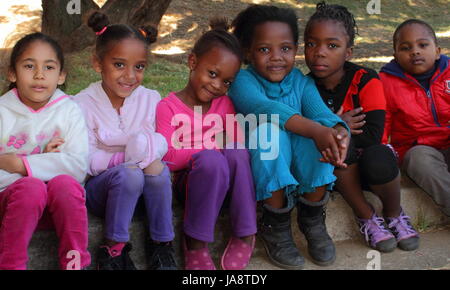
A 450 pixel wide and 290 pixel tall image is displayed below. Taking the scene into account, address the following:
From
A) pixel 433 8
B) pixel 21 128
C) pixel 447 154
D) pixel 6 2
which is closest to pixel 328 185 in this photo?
pixel 447 154

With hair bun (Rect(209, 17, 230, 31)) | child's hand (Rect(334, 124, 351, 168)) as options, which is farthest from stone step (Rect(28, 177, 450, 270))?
hair bun (Rect(209, 17, 230, 31))

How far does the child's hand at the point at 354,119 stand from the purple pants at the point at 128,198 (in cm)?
101

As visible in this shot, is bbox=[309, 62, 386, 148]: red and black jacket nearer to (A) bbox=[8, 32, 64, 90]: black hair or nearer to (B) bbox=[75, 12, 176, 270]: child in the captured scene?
(B) bbox=[75, 12, 176, 270]: child

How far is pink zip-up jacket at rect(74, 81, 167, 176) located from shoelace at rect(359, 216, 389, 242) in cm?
115

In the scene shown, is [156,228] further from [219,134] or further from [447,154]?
[447,154]

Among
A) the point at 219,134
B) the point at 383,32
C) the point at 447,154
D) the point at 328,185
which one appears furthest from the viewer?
the point at 383,32

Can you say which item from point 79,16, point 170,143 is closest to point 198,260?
point 170,143

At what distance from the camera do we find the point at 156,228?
2.40 m

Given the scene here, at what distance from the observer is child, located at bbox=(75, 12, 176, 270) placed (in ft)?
7.62

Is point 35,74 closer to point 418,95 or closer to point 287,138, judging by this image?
Result: point 287,138

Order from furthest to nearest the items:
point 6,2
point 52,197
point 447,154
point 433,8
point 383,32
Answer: point 433,8
point 383,32
point 6,2
point 447,154
point 52,197

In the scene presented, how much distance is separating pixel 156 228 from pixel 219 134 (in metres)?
0.65

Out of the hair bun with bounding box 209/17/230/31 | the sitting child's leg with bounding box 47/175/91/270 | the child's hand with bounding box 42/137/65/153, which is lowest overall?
the sitting child's leg with bounding box 47/175/91/270

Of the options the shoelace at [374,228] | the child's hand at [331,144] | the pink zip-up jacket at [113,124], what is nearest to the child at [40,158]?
the pink zip-up jacket at [113,124]
